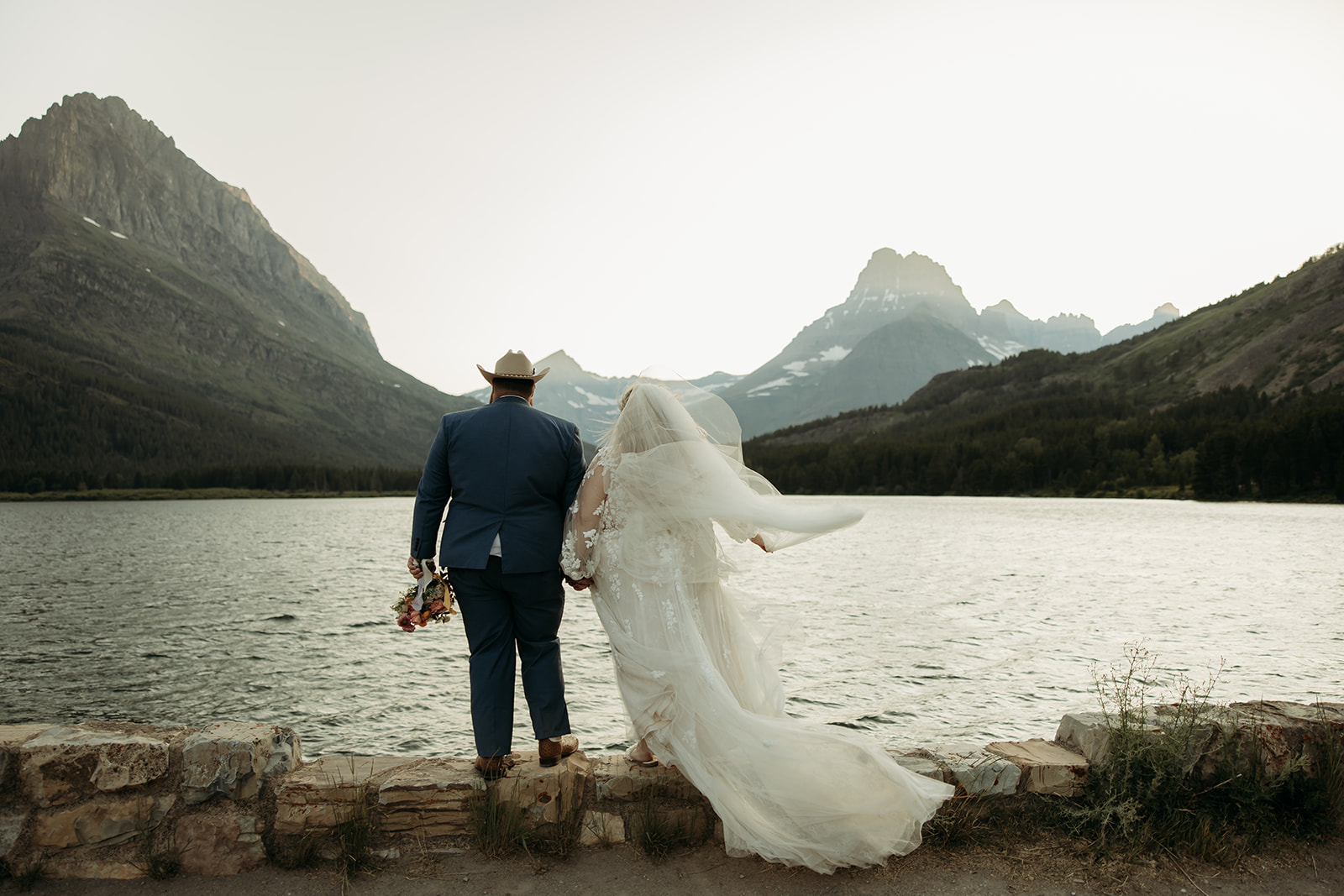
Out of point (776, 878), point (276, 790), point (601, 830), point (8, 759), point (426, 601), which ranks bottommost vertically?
point (776, 878)

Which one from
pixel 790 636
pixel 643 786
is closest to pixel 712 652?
pixel 790 636

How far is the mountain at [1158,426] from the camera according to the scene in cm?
8675

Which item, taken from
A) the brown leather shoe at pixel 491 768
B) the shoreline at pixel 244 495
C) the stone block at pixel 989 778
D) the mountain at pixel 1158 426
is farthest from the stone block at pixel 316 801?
the mountain at pixel 1158 426

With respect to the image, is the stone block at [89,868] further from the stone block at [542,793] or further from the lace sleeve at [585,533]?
the lace sleeve at [585,533]

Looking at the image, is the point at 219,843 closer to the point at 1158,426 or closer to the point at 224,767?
the point at 224,767

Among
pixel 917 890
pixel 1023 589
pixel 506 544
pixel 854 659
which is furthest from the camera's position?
pixel 1023 589

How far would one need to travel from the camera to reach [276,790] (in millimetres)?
4453

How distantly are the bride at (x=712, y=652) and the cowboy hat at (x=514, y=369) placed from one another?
0.68 m

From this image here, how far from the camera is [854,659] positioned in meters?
16.8

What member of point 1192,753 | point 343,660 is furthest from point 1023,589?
point 1192,753

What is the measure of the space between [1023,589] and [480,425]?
2786cm

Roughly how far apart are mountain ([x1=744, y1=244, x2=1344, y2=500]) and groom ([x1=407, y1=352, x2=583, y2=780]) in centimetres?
9930

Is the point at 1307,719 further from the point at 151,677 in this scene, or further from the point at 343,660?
the point at 151,677

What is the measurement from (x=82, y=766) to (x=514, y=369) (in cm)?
340
